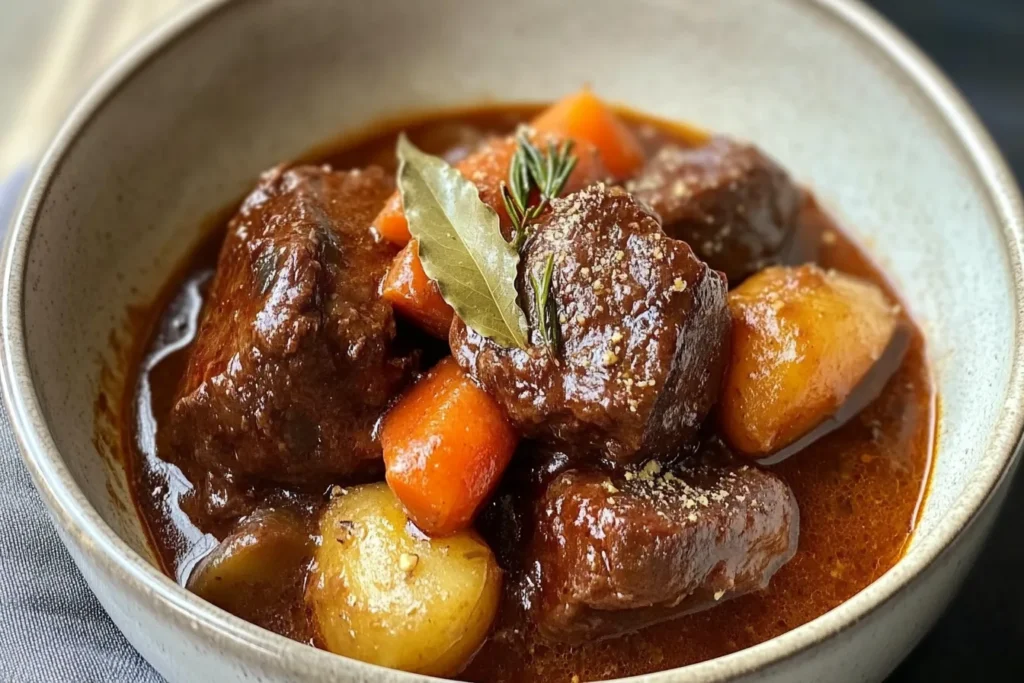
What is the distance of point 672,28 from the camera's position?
3.19 m

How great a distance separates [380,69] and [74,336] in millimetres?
1320

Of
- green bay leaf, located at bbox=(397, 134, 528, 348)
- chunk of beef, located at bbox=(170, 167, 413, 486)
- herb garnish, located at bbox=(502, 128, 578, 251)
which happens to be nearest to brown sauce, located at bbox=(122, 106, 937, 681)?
chunk of beef, located at bbox=(170, 167, 413, 486)

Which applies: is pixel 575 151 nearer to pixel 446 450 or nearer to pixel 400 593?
pixel 446 450

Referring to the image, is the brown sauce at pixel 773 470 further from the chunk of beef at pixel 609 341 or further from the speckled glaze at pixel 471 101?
the chunk of beef at pixel 609 341

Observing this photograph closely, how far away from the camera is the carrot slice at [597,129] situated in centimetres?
289

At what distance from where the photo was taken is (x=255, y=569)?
199 cm

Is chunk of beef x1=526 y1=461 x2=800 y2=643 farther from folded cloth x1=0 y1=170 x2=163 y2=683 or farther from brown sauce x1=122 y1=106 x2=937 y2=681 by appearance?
folded cloth x1=0 y1=170 x2=163 y2=683

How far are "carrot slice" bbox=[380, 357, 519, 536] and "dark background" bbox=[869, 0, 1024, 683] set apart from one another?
3.61 ft

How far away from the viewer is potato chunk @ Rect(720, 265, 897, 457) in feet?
7.27

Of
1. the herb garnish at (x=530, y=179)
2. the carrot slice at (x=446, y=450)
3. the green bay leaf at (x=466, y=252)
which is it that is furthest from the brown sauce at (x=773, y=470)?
the herb garnish at (x=530, y=179)

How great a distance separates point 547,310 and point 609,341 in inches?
5.4

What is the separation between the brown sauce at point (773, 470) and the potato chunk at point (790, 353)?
4.2 inches

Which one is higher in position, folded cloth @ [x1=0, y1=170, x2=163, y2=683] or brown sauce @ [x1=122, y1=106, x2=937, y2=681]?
brown sauce @ [x1=122, y1=106, x2=937, y2=681]

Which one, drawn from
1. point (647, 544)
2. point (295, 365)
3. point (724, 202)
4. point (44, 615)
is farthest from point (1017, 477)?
point (44, 615)
